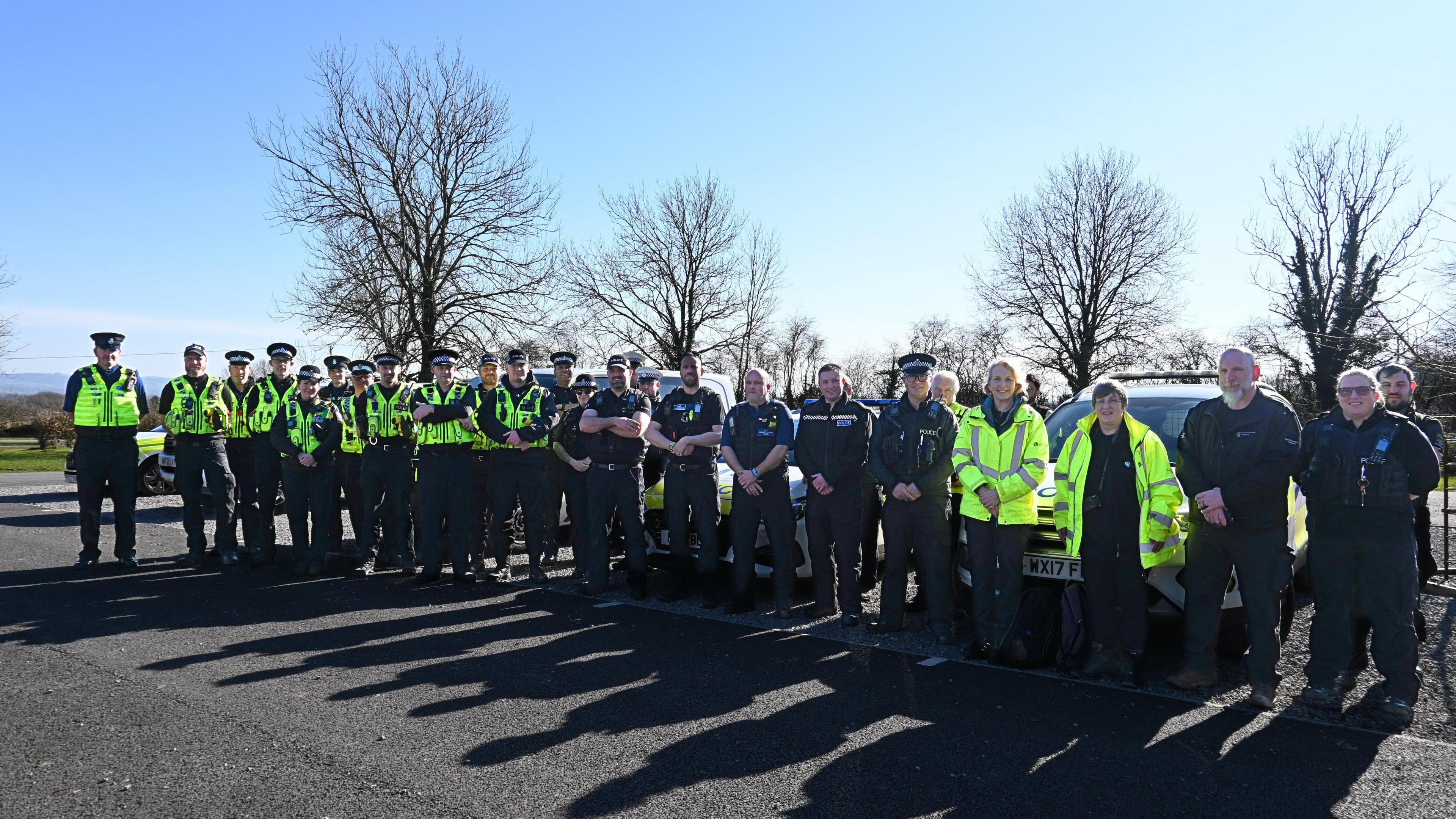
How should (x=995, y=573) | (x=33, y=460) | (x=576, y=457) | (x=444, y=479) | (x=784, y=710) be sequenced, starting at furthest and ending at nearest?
(x=33, y=460)
(x=444, y=479)
(x=576, y=457)
(x=995, y=573)
(x=784, y=710)

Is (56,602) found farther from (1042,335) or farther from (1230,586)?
(1042,335)

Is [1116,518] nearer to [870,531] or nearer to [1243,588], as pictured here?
[1243,588]

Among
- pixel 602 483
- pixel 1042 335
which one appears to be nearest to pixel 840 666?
pixel 602 483

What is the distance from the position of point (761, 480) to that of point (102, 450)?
6938 millimetres

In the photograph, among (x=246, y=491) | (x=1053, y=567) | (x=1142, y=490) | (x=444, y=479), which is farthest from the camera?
(x=246, y=491)

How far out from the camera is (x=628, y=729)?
4.56 meters

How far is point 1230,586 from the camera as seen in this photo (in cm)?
545

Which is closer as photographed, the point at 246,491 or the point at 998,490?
the point at 998,490

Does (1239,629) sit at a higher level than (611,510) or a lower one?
lower

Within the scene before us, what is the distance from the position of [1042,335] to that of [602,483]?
3125 centimetres

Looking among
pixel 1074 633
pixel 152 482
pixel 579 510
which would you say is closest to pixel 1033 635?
pixel 1074 633

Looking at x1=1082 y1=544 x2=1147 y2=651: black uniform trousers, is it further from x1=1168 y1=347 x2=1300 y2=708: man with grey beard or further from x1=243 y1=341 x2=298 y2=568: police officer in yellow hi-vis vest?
x1=243 y1=341 x2=298 y2=568: police officer in yellow hi-vis vest

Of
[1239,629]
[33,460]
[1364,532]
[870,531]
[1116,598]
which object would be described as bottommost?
[1239,629]

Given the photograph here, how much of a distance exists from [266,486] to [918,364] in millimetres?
7027
